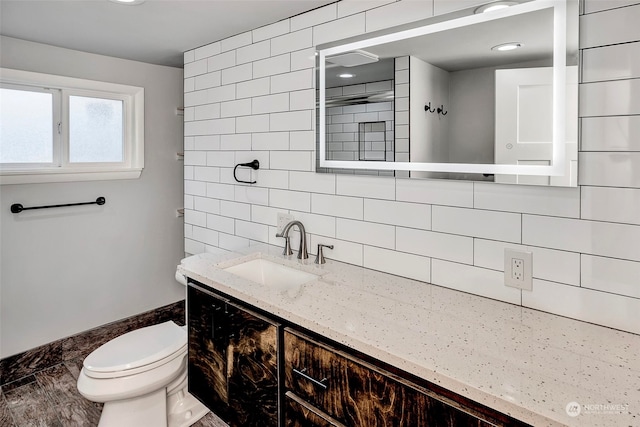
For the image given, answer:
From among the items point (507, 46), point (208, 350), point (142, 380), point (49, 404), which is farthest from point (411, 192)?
point (49, 404)

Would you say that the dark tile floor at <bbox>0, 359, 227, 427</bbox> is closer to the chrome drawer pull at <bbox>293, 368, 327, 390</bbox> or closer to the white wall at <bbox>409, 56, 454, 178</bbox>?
the chrome drawer pull at <bbox>293, 368, 327, 390</bbox>

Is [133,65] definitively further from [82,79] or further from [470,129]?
[470,129]

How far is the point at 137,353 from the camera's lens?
197 centimetres

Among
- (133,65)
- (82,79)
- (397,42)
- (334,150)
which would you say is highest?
(133,65)

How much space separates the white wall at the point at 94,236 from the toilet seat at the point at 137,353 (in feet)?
3.68

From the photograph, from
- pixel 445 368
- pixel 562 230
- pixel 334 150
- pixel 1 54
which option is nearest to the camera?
pixel 445 368

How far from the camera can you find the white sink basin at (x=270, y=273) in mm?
1927

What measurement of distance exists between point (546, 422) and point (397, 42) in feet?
4.74

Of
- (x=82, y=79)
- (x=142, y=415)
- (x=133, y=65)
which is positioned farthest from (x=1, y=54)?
(x=142, y=415)

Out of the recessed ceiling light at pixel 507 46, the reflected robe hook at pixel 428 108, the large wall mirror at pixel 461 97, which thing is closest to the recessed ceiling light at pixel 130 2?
the large wall mirror at pixel 461 97

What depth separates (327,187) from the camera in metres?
2.00

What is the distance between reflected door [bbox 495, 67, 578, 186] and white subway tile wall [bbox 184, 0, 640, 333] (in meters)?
0.04

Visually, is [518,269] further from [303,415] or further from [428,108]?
[303,415]

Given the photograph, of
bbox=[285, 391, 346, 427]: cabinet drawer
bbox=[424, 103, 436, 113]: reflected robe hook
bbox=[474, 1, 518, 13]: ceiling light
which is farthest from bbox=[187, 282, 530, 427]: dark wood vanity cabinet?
bbox=[474, 1, 518, 13]: ceiling light
